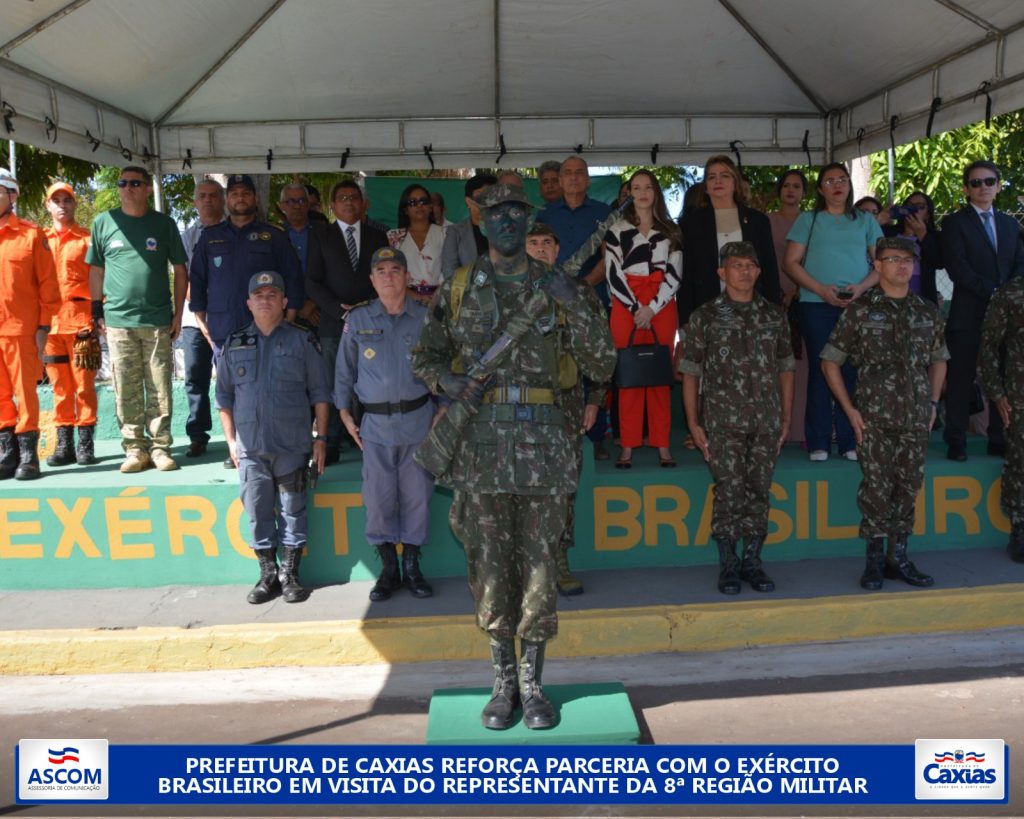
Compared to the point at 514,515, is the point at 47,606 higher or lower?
lower

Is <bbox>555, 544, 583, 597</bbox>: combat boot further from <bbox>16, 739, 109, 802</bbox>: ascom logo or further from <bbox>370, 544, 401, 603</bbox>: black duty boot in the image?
<bbox>16, 739, 109, 802</bbox>: ascom logo

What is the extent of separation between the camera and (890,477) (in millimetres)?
5223

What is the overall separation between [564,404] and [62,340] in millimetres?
3872

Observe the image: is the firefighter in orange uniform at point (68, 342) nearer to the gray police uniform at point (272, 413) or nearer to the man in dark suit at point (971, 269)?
the gray police uniform at point (272, 413)

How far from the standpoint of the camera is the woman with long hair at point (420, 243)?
6.39 meters

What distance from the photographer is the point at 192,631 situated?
193 inches

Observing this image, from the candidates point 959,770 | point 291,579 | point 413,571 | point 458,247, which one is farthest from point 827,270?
point 291,579

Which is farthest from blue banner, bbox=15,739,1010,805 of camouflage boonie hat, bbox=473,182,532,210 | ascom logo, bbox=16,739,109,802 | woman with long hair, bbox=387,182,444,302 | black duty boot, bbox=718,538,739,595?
woman with long hair, bbox=387,182,444,302

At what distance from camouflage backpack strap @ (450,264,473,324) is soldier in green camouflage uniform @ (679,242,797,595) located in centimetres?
192

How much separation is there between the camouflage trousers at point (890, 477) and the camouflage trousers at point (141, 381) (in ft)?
14.5

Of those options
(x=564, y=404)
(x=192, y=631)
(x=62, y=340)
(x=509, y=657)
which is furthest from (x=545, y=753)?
(x=62, y=340)

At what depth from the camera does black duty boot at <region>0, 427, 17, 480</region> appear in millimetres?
6113

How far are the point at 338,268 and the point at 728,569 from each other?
3122 millimetres

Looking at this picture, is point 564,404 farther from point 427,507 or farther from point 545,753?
point 545,753
